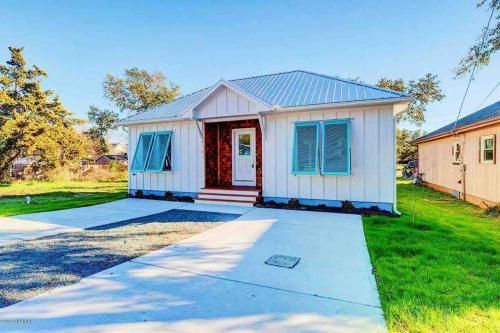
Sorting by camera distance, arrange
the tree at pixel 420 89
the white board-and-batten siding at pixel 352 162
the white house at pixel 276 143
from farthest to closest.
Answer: the tree at pixel 420 89 → the white house at pixel 276 143 → the white board-and-batten siding at pixel 352 162

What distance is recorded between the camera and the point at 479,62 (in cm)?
836

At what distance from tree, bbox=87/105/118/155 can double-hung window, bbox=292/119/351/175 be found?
3046 centimetres

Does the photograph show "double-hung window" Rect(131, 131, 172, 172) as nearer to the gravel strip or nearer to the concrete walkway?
the concrete walkway

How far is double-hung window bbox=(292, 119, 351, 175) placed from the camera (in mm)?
7457

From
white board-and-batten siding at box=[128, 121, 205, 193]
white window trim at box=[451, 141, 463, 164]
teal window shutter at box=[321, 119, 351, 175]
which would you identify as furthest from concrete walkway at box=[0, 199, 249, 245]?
white window trim at box=[451, 141, 463, 164]

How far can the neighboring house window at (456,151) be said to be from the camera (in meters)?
11.5

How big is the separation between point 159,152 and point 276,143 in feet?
14.8

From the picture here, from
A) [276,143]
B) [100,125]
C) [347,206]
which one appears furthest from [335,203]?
[100,125]

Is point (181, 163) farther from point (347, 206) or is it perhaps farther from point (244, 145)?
point (347, 206)

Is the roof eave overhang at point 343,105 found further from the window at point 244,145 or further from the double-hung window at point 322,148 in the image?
the window at point 244,145

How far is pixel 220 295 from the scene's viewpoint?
2.99 m

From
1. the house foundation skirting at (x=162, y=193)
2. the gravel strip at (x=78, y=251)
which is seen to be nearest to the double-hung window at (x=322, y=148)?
the gravel strip at (x=78, y=251)

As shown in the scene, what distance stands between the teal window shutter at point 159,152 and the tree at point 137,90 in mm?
17595

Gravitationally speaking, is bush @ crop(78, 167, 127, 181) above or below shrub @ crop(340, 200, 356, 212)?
above
